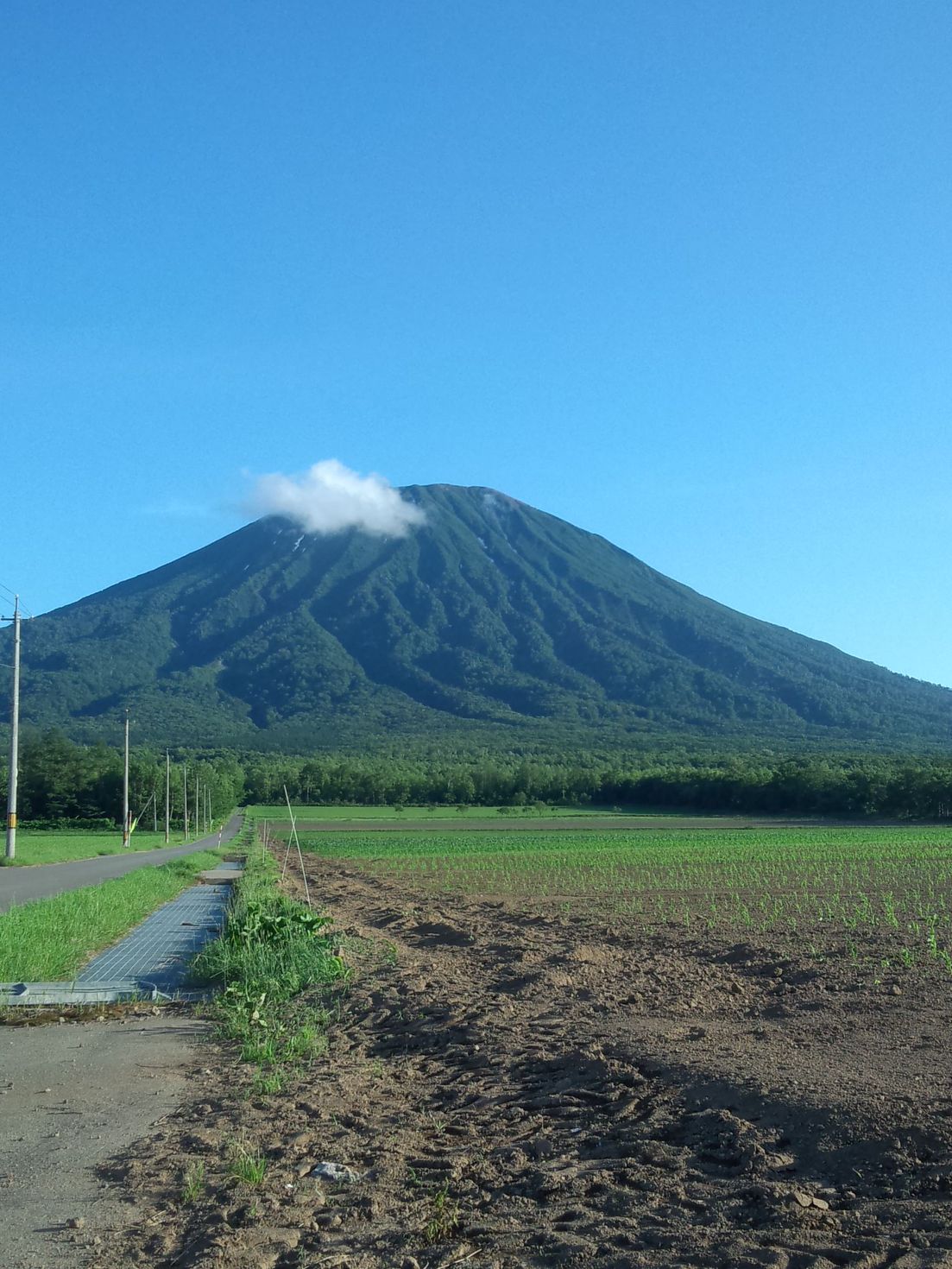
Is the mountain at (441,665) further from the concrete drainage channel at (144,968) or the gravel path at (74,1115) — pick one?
the gravel path at (74,1115)

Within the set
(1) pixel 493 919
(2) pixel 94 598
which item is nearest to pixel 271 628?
(2) pixel 94 598

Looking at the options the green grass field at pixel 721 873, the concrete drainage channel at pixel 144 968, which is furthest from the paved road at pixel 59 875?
the green grass field at pixel 721 873

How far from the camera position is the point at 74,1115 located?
611 centimetres

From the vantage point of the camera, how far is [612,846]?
41438mm

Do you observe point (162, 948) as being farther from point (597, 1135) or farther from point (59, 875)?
point (59, 875)

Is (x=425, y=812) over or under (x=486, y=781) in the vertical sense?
under

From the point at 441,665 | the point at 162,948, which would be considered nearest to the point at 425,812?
the point at 162,948

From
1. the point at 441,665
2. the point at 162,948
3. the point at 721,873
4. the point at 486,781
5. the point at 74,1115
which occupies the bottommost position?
the point at 721,873

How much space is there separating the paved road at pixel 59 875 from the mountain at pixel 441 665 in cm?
9050

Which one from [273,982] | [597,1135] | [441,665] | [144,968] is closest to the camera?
[597,1135]

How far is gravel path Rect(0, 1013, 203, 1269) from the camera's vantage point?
4402mm

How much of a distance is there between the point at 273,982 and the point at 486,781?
95452 millimetres

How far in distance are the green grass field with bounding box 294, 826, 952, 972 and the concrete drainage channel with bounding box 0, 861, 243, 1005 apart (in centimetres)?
609

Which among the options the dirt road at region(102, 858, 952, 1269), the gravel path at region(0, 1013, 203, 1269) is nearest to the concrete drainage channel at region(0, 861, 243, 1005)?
the gravel path at region(0, 1013, 203, 1269)
